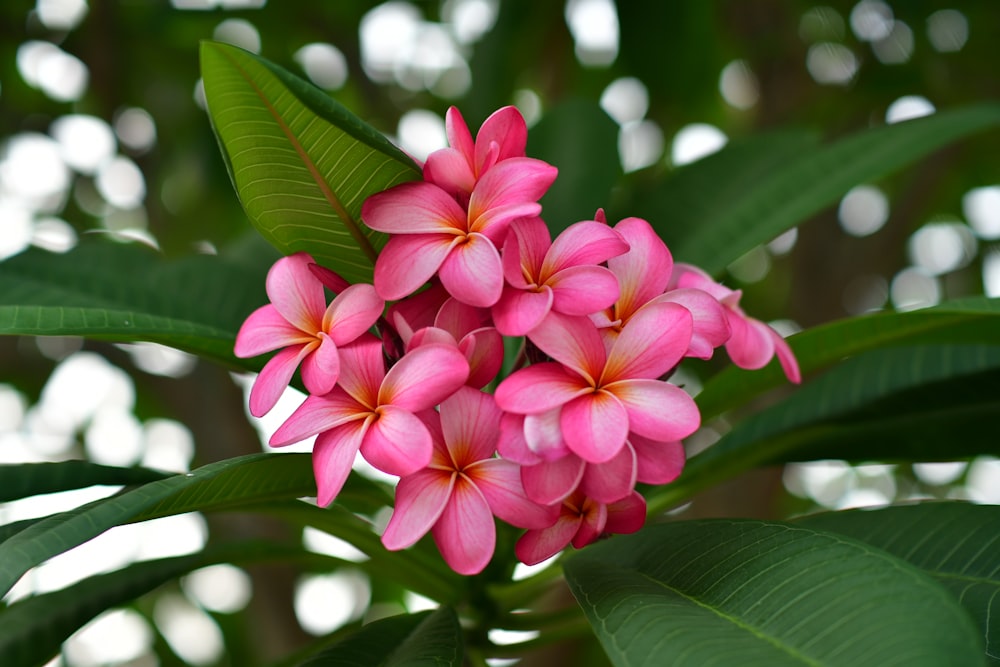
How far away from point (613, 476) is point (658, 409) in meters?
0.05

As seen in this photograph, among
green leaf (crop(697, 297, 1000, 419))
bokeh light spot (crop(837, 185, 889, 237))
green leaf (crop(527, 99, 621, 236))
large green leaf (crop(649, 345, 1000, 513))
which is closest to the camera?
green leaf (crop(697, 297, 1000, 419))

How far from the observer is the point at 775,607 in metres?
0.50

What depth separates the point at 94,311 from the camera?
24.5 inches

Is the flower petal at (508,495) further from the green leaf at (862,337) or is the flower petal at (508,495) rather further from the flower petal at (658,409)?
the green leaf at (862,337)

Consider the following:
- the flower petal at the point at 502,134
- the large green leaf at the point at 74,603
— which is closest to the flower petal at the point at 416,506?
the flower petal at the point at 502,134

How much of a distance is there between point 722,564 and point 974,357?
1.58 ft

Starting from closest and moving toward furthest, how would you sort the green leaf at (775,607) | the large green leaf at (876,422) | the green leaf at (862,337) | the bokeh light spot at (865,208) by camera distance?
the green leaf at (775,607) < the green leaf at (862,337) < the large green leaf at (876,422) < the bokeh light spot at (865,208)

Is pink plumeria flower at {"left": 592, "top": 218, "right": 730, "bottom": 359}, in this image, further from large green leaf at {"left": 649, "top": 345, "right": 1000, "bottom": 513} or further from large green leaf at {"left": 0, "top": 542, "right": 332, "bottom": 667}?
large green leaf at {"left": 0, "top": 542, "right": 332, "bottom": 667}

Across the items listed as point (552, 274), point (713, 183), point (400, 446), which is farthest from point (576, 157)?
point (400, 446)

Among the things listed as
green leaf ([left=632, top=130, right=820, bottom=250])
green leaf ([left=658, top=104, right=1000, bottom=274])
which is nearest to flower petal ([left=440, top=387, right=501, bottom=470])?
green leaf ([left=658, top=104, right=1000, bottom=274])

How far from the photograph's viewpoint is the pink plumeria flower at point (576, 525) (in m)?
0.58

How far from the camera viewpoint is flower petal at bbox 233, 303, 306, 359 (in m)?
0.62

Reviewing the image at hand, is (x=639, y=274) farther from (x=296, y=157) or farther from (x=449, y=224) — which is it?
(x=296, y=157)

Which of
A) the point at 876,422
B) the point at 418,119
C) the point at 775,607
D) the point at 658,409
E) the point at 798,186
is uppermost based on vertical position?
the point at 418,119
